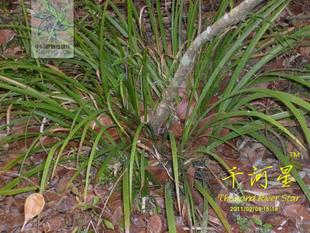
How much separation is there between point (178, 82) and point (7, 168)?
2.62 feet

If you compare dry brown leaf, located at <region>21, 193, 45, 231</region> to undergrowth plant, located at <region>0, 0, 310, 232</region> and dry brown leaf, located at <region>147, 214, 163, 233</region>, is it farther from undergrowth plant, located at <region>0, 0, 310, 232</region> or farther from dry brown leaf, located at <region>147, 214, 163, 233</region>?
dry brown leaf, located at <region>147, 214, 163, 233</region>

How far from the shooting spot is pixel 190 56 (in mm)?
1983

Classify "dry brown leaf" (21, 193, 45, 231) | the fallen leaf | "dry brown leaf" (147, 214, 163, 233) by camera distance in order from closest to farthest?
1. "dry brown leaf" (21, 193, 45, 231)
2. "dry brown leaf" (147, 214, 163, 233)
3. the fallen leaf

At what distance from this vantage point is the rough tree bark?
1804 mm

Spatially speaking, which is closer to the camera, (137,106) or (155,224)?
(155,224)

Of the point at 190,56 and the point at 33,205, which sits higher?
the point at 190,56

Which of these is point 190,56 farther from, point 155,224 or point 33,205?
point 33,205

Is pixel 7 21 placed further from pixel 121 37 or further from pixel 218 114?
pixel 218 114

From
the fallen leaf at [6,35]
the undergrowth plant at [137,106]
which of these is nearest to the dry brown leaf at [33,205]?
the undergrowth plant at [137,106]

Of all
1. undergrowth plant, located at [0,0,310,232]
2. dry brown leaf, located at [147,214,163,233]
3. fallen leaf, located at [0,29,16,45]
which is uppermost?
fallen leaf, located at [0,29,16,45]

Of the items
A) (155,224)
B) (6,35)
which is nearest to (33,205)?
(155,224)

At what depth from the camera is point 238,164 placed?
2.30 metres

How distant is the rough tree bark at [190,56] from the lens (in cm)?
180

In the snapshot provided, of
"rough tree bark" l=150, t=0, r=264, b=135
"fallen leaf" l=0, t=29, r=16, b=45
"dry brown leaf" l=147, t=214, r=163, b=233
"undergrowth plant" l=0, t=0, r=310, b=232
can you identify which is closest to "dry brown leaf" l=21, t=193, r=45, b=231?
"undergrowth plant" l=0, t=0, r=310, b=232
